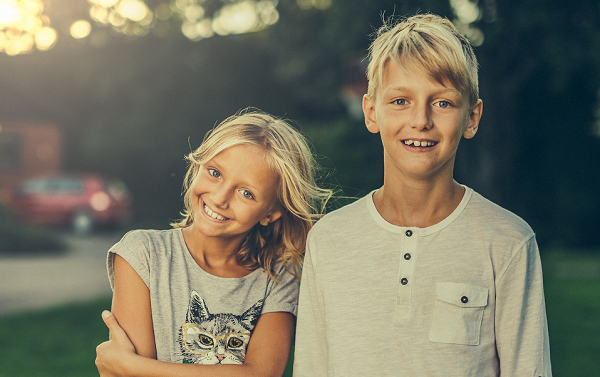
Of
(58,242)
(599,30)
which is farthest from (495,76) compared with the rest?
(58,242)

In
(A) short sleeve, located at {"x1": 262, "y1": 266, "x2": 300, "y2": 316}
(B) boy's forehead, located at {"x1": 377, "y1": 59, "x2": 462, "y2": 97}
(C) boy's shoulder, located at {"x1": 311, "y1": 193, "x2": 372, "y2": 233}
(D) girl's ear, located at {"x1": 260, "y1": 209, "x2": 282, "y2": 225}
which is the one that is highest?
(B) boy's forehead, located at {"x1": 377, "y1": 59, "x2": 462, "y2": 97}

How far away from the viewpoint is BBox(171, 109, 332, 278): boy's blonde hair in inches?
107

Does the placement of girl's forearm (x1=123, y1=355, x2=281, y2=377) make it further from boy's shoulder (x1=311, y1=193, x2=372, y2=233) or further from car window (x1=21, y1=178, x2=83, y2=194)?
car window (x1=21, y1=178, x2=83, y2=194)

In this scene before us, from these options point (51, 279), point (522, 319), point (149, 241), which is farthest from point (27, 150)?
point (522, 319)

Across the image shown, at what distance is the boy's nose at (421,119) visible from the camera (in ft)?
7.08

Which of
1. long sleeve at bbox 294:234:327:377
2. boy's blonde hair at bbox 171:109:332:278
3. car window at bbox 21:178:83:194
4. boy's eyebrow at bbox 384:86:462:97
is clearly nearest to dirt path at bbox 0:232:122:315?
car window at bbox 21:178:83:194

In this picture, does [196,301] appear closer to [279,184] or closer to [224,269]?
[224,269]

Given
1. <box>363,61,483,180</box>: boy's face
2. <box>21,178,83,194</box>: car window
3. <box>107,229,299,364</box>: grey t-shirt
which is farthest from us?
<box>21,178,83,194</box>: car window

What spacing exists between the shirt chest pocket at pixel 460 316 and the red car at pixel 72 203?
17076 mm

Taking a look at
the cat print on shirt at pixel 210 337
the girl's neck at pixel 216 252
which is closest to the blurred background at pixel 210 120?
the girl's neck at pixel 216 252

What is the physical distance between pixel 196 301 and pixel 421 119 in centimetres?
110

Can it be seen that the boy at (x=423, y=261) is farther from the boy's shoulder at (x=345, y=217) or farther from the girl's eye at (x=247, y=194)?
the girl's eye at (x=247, y=194)

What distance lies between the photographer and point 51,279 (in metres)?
10.6

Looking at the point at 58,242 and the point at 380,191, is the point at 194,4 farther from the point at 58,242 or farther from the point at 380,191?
the point at 380,191
